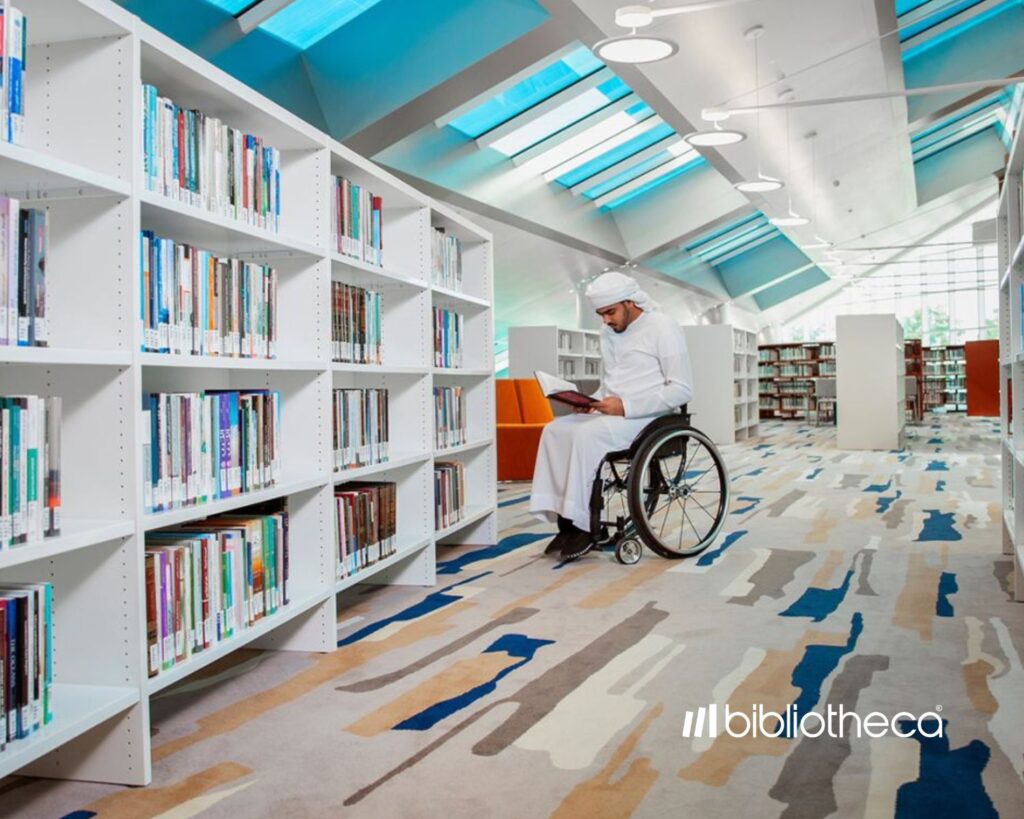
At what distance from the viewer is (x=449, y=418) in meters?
4.37

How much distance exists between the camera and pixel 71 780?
2035 millimetres

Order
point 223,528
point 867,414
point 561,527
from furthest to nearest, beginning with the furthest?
point 867,414, point 561,527, point 223,528

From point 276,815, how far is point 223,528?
0.94 m

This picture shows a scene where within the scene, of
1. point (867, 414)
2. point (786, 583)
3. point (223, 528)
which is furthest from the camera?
point (867, 414)

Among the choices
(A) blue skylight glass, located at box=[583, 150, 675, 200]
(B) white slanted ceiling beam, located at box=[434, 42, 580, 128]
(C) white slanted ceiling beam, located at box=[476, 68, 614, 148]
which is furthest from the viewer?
(A) blue skylight glass, located at box=[583, 150, 675, 200]

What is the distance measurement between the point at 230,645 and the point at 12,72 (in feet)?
4.66

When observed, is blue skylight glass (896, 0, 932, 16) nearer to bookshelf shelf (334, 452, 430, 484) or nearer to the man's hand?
the man's hand

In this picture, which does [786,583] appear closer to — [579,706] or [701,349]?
[579,706]

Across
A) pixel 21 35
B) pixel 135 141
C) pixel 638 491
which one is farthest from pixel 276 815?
pixel 638 491

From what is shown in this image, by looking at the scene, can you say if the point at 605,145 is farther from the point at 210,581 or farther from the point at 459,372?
the point at 210,581

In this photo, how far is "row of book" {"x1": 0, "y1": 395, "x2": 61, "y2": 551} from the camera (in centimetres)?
172

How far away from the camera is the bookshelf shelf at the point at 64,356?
1697mm

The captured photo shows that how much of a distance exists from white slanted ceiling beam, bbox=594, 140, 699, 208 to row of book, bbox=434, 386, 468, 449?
846 cm

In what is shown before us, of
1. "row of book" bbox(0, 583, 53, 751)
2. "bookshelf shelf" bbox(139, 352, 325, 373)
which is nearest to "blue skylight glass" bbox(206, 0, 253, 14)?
"bookshelf shelf" bbox(139, 352, 325, 373)
